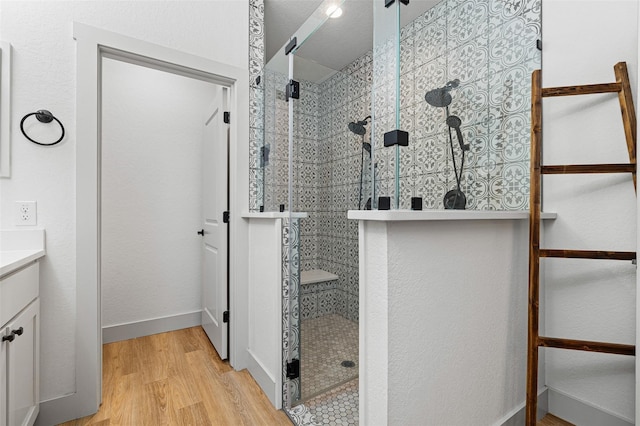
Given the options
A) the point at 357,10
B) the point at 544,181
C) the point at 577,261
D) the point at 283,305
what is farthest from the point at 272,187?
the point at 577,261

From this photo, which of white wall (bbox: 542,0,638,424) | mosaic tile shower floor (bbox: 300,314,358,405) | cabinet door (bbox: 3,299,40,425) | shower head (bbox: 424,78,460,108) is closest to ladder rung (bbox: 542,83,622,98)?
white wall (bbox: 542,0,638,424)

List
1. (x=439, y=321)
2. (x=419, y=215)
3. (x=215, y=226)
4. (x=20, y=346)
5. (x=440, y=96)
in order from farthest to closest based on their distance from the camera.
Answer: (x=215, y=226), (x=440, y=96), (x=20, y=346), (x=439, y=321), (x=419, y=215)

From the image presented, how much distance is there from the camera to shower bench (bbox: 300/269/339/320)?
1861mm

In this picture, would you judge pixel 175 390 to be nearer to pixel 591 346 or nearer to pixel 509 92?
pixel 591 346

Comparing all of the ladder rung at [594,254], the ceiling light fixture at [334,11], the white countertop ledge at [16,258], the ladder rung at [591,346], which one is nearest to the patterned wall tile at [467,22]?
the ceiling light fixture at [334,11]

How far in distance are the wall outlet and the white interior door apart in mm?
977

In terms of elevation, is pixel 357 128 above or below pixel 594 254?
above

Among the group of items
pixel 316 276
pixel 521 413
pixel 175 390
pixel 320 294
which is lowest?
pixel 175 390

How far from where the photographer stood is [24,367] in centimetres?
122

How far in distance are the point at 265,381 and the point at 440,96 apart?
71.1 inches

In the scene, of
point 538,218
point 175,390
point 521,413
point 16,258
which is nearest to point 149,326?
point 175,390

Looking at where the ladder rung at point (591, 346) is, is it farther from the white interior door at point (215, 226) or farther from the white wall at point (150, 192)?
the white wall at point (150, 192)

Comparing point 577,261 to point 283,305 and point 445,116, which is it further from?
point 283,305

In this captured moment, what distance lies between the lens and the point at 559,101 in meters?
1.52
